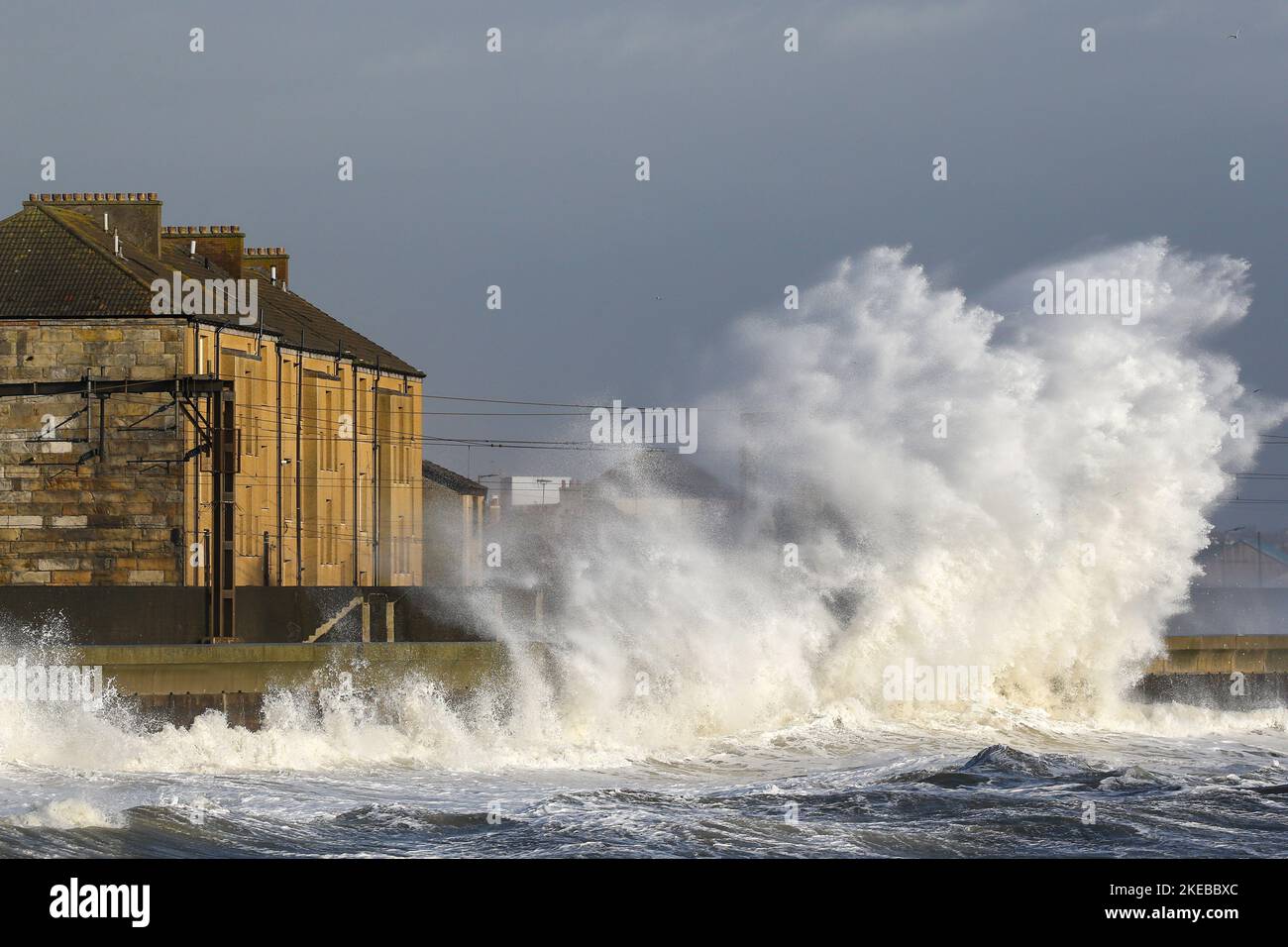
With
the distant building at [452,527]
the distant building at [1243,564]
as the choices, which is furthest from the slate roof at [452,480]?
the distant building at [1243,564]

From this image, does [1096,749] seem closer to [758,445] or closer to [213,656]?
[758,445]

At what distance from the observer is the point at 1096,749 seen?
32.1 meters

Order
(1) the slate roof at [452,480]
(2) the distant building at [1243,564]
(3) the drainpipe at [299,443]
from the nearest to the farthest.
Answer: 1. (3) the drainpipe at [299,443]
2. (1) the slate roof at [452,480]
3. (2) the distant building at [1243,564]

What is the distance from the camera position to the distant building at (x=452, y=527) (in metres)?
68.1

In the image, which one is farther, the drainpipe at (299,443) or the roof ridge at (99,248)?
the drainpipe at (299,443)

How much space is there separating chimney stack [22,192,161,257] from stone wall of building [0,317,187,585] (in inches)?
221

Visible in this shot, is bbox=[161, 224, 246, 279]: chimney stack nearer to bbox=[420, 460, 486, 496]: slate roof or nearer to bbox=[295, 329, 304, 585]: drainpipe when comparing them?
bbox=[295, 329, 304, 585]: drainpipe

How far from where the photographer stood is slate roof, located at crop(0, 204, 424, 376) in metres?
48.2

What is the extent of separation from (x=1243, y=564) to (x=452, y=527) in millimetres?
54940

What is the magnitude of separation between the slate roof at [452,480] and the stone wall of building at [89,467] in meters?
27.8

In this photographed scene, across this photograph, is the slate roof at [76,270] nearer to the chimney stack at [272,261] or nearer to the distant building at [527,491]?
the chimney stack at [272,261]

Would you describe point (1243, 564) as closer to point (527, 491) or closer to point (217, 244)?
point (527, 491)

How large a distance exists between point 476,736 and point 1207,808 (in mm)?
12608

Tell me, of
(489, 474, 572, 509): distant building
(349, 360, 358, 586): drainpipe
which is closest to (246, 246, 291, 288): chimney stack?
(349, 360, 358, 586): drainpipe
